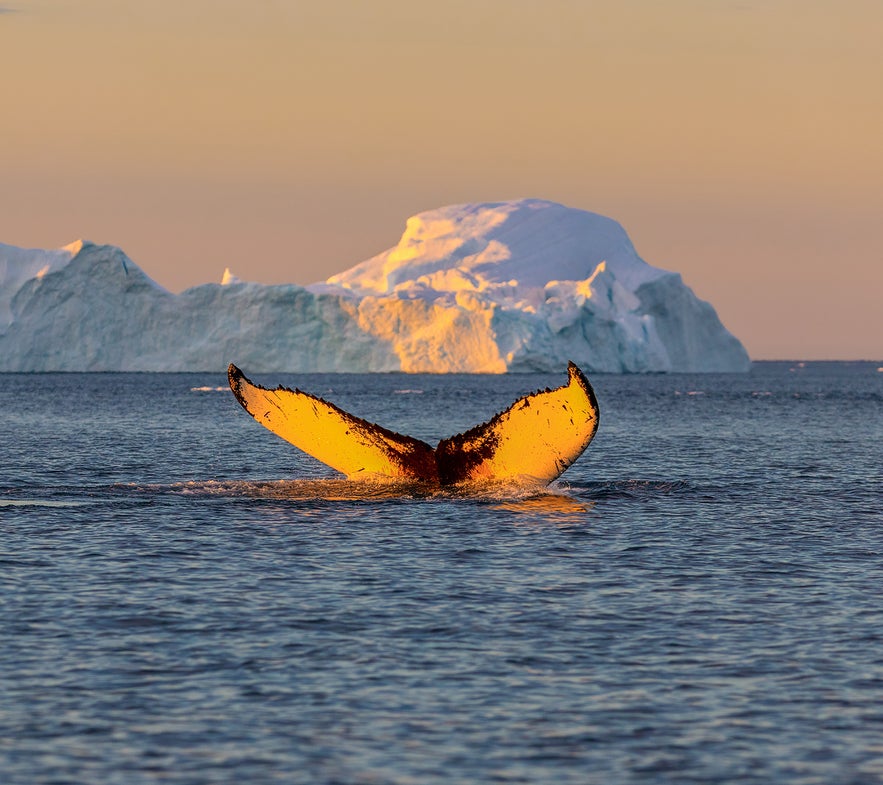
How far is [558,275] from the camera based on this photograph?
456ft

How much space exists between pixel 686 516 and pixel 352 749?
12797 millimetres

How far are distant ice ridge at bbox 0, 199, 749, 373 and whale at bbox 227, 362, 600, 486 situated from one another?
3661 inches

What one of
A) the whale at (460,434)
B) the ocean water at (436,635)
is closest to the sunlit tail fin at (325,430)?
the whale at (460,434)

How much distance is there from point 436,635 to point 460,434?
569 centimetres

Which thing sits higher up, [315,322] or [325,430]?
[315,322]

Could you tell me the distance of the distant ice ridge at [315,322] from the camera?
110062 millimetres

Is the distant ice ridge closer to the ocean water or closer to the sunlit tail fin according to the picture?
the ocean water

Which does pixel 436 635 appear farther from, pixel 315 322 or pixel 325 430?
pixel 315 322

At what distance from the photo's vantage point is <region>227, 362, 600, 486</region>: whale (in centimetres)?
1686

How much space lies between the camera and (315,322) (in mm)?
117188

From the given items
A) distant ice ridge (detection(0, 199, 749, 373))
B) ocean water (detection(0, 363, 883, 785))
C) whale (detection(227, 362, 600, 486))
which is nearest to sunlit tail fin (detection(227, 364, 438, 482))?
whale (detection(227, 362, 600, 486))

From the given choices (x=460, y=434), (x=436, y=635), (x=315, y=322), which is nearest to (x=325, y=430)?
(x=460, y=434)

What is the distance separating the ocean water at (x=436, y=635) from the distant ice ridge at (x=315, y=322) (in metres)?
89.0

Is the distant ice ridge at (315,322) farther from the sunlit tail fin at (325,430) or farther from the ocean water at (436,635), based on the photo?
the sunlit tail fin at (325,430)
